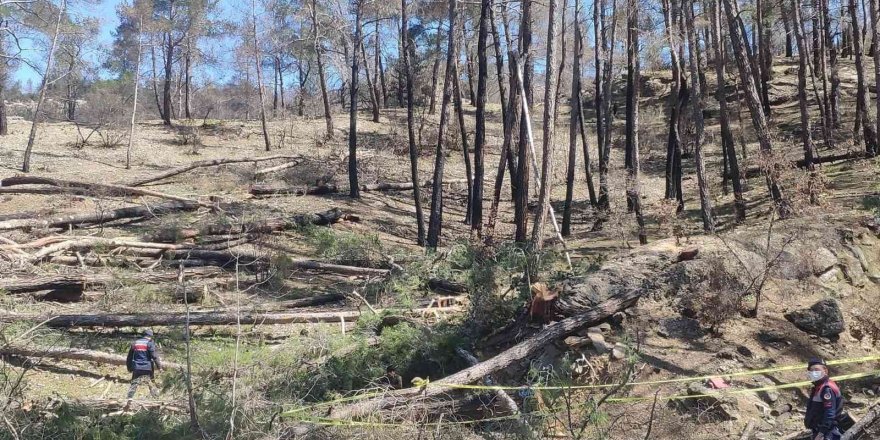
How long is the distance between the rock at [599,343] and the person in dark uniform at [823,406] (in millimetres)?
2322

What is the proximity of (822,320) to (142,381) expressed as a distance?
→ 29.4 ft

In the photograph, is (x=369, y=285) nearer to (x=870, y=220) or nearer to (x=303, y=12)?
(x=870, y=220)

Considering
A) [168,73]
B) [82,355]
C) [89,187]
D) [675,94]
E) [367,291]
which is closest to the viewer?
[82,355]

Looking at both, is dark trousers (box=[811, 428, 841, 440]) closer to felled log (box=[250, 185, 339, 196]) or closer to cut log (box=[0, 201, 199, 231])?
cut log (box=[0, 201, 199, 231])

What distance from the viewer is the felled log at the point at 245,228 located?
14945mm

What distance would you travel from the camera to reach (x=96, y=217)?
1560 centimetres

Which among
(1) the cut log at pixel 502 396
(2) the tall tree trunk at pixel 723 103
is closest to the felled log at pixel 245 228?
(1) the cut log at pixel 502 396

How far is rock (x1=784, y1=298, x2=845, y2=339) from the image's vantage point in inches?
343

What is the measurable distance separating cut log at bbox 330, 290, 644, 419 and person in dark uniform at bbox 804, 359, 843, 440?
8.47 ft

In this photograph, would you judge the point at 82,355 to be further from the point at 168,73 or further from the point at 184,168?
the point at 168,73

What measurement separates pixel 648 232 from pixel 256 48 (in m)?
18.8

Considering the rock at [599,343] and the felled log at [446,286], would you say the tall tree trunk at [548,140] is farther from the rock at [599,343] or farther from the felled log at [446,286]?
the rock at [599,343]

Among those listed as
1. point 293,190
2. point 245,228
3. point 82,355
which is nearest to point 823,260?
point 82,355

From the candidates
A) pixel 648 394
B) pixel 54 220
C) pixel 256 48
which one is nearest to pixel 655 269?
pixel 648 394
